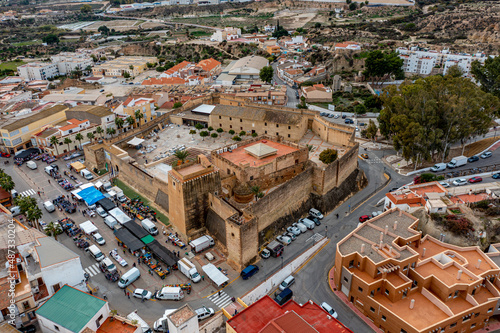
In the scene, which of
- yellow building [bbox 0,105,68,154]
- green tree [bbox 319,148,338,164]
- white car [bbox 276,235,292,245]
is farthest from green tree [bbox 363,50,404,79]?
yellow building [bbox 0,105,68,154]

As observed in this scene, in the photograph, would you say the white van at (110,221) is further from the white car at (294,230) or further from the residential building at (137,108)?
the residential building at (137,108)

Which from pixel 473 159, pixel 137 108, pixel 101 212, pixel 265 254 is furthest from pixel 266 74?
pixel 265 254

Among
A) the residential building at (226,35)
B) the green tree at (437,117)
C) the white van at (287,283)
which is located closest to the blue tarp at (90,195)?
the white van at (287,283)

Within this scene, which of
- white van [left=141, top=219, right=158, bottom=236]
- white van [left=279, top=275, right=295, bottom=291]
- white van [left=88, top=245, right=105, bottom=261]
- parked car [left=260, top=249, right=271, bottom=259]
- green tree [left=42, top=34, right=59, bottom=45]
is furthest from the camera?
green tree [left=42, top=34, right=59, bottom=45]

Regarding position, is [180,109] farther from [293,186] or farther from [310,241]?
[310,241]

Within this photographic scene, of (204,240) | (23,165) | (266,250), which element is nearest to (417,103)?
(266,250)

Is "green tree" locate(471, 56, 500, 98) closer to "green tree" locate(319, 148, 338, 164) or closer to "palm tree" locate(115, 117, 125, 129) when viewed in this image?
"green tree" locate(319, 148, 338, 164)
